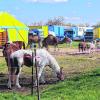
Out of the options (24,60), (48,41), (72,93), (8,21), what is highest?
(8,21)

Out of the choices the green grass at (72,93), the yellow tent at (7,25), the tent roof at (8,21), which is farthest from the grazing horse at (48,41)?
the green grass at (72,93)

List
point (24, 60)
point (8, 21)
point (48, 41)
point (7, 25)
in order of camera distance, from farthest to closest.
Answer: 1. point (8, 21)
2. point (7, 25)
3. point (48, 41)
4. point (24, 60)

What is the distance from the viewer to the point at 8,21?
4009 cm

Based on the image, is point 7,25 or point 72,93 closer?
point 72,93

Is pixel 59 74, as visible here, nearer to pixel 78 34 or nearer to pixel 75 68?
pixel 75 68

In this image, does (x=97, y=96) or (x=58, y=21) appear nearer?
(x=97, y=96)

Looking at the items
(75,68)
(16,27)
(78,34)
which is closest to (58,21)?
(78,34)

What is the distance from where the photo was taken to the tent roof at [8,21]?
38906mm

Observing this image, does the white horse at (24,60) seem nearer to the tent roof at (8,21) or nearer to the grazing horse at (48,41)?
the grazing horse at (48,41)

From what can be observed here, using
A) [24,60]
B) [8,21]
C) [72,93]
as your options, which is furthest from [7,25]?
[72,93]

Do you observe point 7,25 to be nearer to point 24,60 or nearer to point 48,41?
point 48,41

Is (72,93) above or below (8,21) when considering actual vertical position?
below

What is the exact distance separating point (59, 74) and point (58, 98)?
17.9ft

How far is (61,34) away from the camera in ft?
243
